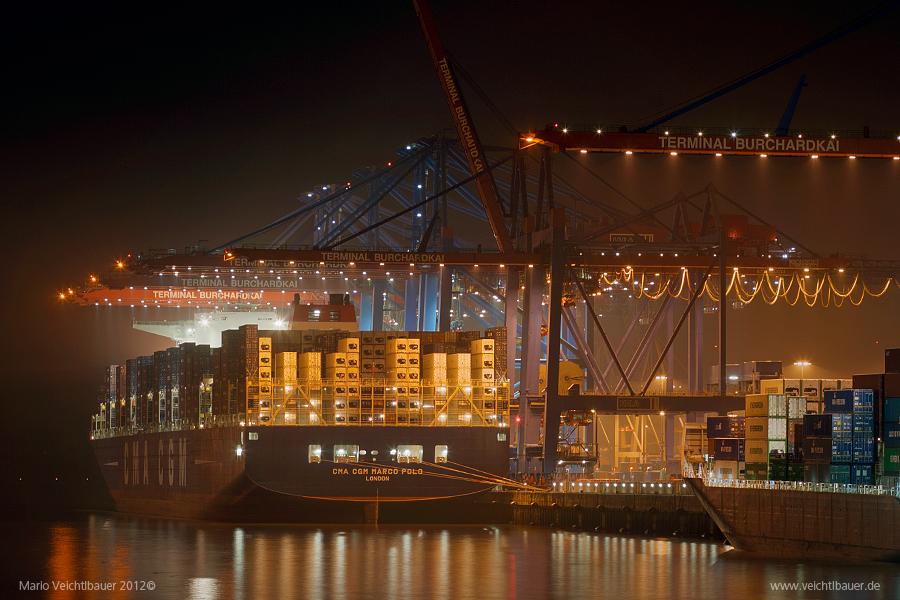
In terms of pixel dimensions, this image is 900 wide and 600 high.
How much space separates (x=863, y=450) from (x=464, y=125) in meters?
25.4

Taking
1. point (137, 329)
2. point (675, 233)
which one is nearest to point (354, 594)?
point (675, 233)

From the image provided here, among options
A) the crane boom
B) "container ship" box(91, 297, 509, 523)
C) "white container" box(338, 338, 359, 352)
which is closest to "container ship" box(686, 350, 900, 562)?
"container ship" box(91, 297, 509, 523)

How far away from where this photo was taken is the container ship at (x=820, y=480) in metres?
29.0

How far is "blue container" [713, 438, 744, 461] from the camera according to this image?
3841cm

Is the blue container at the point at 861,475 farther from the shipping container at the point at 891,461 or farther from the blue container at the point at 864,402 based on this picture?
the blue container at the point at 864,402

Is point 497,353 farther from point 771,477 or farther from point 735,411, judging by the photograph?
point 771,477

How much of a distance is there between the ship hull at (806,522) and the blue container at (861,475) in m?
1.17

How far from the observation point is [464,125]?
1987 inches

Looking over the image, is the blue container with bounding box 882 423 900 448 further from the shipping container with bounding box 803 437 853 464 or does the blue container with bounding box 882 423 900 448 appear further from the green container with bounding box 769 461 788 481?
the green container with bounding box 769 461 788 481

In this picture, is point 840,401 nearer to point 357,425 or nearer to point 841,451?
point 841,451

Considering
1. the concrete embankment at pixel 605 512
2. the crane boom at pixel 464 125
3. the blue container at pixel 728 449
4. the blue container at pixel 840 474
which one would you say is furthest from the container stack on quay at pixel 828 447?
the crane boom at pixel 464 125

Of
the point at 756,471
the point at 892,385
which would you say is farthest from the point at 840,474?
the point at 756,471

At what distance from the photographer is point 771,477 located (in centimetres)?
3391

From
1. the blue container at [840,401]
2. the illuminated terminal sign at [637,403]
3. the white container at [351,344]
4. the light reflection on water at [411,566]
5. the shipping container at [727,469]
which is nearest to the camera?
the light reflection on water at [411,566]
